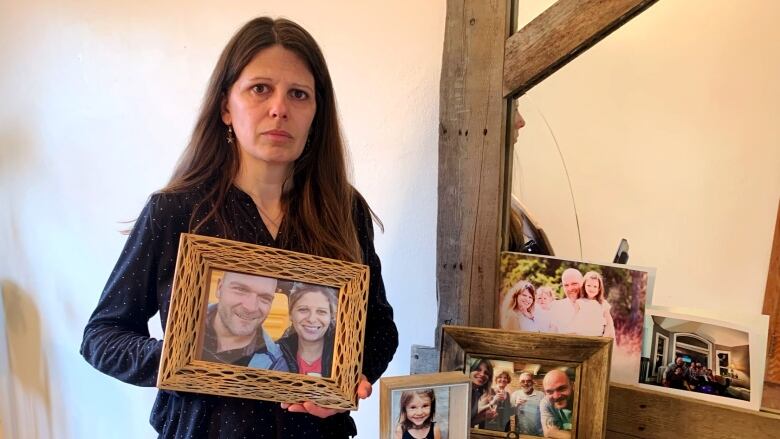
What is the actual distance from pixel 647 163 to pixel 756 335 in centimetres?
35

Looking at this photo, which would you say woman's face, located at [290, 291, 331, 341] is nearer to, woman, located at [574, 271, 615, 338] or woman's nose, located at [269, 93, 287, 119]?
woman's nose, located at [269, 93, 287, 119]

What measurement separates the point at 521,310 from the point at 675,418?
0.33 metres

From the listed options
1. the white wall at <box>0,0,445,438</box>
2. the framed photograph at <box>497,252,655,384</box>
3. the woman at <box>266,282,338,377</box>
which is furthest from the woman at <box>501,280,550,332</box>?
the woman at <box>266,282,338,377</box>

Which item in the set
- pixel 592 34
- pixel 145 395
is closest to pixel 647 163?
pixel 592 34

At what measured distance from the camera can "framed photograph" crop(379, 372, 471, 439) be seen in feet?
2.74

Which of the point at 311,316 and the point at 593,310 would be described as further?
the point at 593,310

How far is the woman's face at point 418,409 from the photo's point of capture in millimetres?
848

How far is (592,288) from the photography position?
1088 mm

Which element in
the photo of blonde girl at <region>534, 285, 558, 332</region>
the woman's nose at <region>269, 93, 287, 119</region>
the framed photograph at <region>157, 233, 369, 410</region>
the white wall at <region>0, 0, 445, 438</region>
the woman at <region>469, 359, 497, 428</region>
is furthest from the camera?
the white wall at <region>0, 0, 445, 438</region>

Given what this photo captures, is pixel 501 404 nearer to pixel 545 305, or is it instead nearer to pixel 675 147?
pixel 545 305

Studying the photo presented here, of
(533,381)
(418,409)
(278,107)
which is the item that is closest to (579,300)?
(533,381)

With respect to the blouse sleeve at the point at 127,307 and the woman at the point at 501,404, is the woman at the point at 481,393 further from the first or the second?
the blouse sleeve at the point at 127,307

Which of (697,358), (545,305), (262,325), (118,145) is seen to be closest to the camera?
(262,325)

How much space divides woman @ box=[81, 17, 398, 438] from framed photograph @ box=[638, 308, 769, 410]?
19.5 inches
